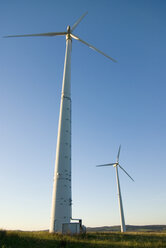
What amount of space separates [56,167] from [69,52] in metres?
19.4

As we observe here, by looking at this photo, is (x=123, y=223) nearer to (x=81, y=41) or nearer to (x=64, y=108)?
(x=64, y=108)

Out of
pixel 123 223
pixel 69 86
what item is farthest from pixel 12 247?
pixel 123 223

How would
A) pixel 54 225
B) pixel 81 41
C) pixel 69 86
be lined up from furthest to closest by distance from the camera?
Answer: pixel 81 41, pixel 69 86, pixel 54 225

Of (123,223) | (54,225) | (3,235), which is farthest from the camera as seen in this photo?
(123,223)

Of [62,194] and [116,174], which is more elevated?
[116,174]

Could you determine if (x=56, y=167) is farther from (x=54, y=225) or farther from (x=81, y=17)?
(x=81, y=17)

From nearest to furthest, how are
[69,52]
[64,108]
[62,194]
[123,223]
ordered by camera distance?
[62,194]
[64,108]
[69,52]
[123,223]

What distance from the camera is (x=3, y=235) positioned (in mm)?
16688

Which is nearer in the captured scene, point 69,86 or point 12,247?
point 12,247

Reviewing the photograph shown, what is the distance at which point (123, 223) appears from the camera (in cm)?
4962

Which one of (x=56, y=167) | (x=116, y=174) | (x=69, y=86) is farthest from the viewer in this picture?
(x=116, y=174)

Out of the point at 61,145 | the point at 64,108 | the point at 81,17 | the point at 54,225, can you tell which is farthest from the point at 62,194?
the point at 81,17

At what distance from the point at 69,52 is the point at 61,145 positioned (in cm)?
1674

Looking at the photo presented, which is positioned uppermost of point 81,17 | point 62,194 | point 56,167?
point 81,17
